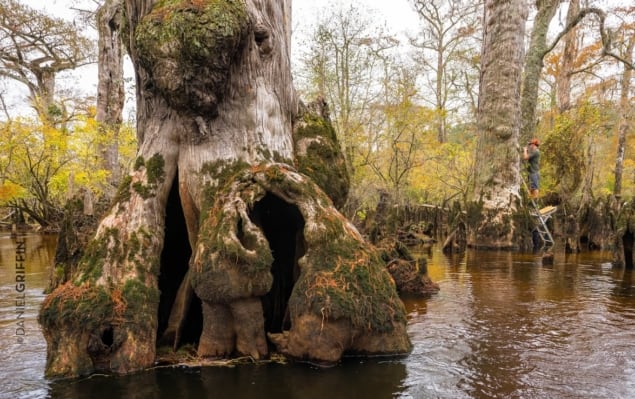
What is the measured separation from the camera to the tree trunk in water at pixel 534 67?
14781 mm

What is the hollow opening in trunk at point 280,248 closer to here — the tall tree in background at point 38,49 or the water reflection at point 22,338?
the water reflection at point 22,338

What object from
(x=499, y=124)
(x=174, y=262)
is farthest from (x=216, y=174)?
(x=499, y=124)

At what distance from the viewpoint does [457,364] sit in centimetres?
370

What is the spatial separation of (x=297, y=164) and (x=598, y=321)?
3.57m

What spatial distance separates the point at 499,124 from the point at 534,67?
4606 mm

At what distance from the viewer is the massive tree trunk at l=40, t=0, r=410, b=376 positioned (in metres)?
3.59

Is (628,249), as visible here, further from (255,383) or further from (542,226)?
(255,383)

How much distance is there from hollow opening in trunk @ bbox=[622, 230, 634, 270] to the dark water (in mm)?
2513

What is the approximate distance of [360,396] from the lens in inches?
120

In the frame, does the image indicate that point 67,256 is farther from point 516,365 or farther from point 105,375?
point 516,365

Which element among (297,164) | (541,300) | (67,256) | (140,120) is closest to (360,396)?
(297,164)

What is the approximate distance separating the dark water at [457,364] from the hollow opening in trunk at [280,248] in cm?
86

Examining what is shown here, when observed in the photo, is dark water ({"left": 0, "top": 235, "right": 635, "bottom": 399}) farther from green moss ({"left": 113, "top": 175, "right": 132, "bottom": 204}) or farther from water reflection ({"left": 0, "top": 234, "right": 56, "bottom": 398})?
green moss ({"left": 113, "top": 175, "right": 132, "bottom": 204})

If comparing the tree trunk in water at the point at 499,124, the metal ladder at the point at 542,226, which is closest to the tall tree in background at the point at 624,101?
the metal ladder at the point at 542,226
